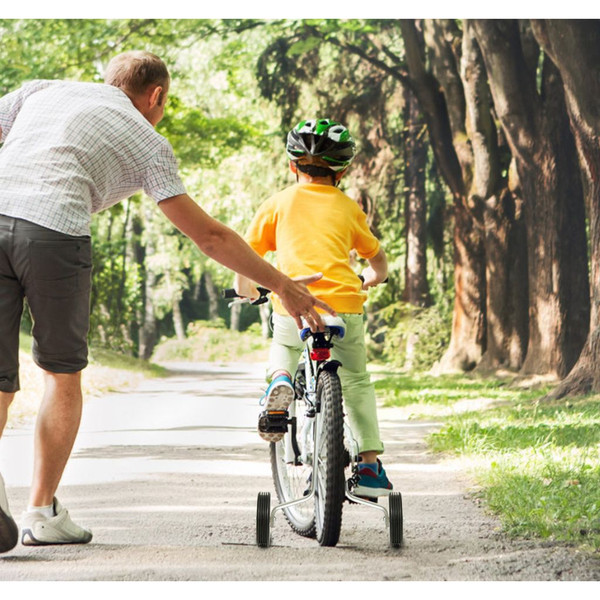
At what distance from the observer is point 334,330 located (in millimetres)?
3336

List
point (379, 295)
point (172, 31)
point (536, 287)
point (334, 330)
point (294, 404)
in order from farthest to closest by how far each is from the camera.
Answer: point (379, 295) < point (172, 31) < point (536, 287) < point (294, 404) < point (334, 330)

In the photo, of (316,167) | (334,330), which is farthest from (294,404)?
(316,167)

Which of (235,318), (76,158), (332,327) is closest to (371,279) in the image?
(332,327)

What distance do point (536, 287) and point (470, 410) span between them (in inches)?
88.7

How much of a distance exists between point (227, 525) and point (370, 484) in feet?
2.32

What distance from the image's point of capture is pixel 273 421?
3.55 m

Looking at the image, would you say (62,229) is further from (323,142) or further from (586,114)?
(586,114)

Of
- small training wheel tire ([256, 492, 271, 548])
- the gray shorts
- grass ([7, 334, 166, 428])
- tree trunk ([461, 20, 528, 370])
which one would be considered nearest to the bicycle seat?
small training wheel tire ([256, 492, 271, 548])

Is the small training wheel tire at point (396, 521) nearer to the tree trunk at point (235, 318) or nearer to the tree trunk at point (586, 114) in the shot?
the tree trunk at point (586, 114)

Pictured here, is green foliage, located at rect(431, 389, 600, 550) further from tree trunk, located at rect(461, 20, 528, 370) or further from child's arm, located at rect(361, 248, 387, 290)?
tree trunk, located at rect(461, 20, 528, 370)

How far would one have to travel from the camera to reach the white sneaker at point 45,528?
3.28 metres

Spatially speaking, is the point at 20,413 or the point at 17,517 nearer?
the point at 17,517

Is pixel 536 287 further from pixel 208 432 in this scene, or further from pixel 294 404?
pixel 294 404

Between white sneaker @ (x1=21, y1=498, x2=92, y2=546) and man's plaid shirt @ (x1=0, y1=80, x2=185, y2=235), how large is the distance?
3.03 ft
